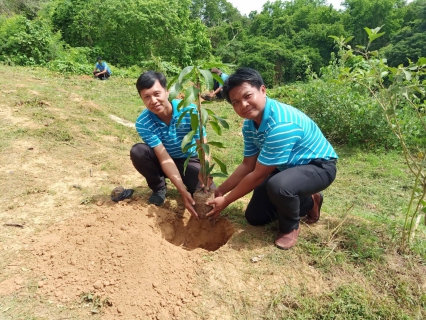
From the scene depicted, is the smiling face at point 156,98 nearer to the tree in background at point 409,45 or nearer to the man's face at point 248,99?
the man's face at point 248,99

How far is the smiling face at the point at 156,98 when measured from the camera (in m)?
2.17

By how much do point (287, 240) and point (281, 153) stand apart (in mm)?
616

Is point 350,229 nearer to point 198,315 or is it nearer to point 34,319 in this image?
point 198,315

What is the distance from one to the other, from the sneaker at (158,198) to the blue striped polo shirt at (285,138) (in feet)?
3.21

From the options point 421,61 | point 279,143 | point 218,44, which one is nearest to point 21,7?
point 218,44

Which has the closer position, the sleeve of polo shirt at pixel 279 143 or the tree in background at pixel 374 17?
the sleeve of polo shirt at pixel 279 143

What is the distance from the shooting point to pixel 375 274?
1.76m

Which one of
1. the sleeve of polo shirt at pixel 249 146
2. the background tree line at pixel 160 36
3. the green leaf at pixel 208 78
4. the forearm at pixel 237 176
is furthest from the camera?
the background tree line at pixel 160 36

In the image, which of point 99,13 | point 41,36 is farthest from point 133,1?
point 41,36

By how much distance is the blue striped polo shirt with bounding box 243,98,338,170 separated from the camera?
1.78 m

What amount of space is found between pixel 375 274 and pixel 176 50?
52.8 ft

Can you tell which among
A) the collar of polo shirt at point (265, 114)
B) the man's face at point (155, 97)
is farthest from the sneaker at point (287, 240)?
the man's face at point (155, 97)

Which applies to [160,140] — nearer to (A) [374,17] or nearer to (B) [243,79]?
(B) [243,79]

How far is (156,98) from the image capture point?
2.19 m
